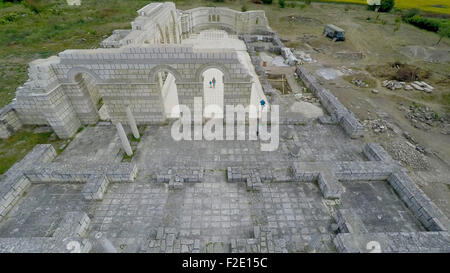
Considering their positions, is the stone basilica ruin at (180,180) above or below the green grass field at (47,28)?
below

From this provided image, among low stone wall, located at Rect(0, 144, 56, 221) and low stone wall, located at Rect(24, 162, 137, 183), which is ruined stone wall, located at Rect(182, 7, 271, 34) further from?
low stone wall, located at Rect(24, 162, 137, 183)

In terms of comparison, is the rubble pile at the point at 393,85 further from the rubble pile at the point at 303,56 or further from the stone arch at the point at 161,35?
the stone arch at the point at 161,35

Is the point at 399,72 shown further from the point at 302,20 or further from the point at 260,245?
the point at 302,20

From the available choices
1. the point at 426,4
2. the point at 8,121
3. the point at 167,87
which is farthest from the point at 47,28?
the point at 426,4

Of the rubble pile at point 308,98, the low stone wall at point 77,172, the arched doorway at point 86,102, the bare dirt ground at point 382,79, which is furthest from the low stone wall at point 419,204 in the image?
the arched doorway at point 86,102

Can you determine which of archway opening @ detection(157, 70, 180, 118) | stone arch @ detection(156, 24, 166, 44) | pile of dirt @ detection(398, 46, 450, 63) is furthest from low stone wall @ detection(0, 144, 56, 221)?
pile of dirt @ detection(398, 46, 450, 63)
